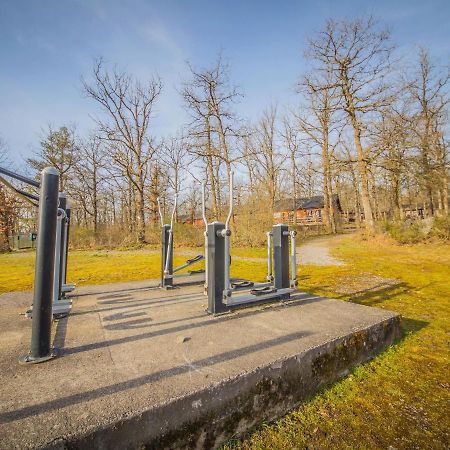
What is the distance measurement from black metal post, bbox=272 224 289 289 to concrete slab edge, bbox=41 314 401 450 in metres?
1.09

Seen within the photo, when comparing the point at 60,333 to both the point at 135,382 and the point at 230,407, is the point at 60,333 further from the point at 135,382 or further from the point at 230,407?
the point at 230,407

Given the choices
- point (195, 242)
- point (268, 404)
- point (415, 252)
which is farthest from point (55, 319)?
point (195, 242)

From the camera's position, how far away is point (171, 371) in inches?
62.6

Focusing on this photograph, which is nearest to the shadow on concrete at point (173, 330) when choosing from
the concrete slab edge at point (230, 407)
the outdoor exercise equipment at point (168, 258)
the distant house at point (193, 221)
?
the concrete slab edge at point (230, 407)

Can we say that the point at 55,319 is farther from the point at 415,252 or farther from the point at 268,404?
the point at 415,252

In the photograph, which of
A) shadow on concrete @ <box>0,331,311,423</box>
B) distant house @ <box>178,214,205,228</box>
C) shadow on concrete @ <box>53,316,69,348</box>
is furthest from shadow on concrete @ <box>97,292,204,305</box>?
distant house @ <box>178,214,205,228</box>

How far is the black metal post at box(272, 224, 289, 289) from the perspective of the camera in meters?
3.14

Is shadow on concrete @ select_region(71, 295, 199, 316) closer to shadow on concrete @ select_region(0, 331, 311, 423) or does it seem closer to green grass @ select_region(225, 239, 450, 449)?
shadow on concrete @ select_region(0, 331, 311, 423)

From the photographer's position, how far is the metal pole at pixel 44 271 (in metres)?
1.68

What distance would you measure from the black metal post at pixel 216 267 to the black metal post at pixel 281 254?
788 mm

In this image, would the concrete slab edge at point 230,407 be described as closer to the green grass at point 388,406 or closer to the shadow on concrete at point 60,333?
the green grass at point 388,406

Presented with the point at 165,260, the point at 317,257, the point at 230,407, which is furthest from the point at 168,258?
the point at 317,257

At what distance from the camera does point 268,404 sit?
5.41 feet

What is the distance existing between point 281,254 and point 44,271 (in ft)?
7.51
